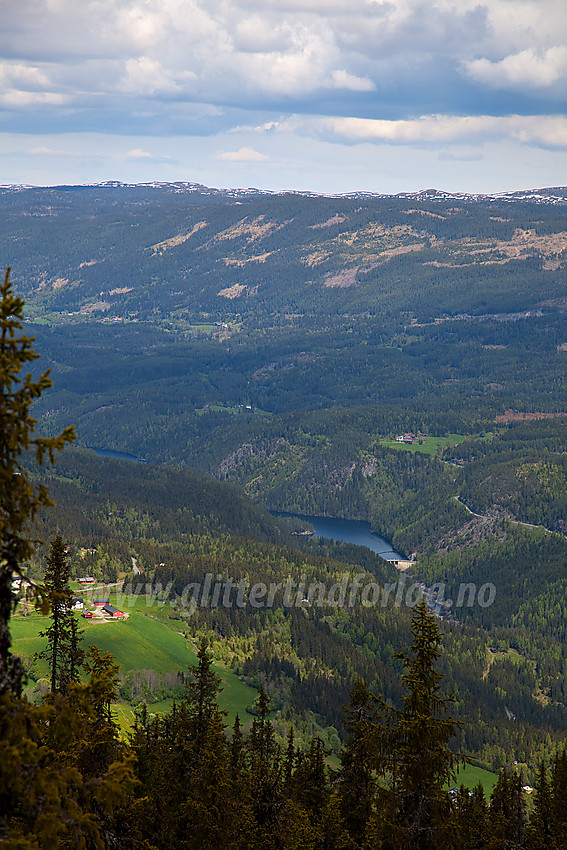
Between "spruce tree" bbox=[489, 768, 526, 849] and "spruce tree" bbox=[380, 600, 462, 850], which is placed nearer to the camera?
"spruce tree" bbox=[380, 600, 462, 850]

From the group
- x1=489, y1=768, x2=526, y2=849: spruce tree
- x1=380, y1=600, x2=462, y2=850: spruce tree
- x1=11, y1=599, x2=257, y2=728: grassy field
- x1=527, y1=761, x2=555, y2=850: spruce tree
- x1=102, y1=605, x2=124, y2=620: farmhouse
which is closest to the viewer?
x1=380, y1=600, x2=462, y2=850: spruce tree

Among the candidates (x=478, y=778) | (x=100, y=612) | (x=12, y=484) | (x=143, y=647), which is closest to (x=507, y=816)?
(x=12, y=484)

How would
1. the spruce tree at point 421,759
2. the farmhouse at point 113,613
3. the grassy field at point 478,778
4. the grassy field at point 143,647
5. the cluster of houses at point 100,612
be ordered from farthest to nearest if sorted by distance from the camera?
the farmhouse at point 113,613 → the cluster of houses at point 100,612 → the grassy field at point 478,778 → the grassy field at point 143,647 → the spruce tree at point 421,759

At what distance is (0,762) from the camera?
75.7ft

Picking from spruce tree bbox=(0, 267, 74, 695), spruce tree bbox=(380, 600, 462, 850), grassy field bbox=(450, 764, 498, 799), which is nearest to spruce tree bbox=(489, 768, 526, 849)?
spruce tree bbox=(380, 600, 462, 850)

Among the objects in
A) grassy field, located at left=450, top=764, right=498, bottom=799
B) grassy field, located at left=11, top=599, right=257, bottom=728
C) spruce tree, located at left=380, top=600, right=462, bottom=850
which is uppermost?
spruce tree, located at left=380, top=600, right=462, bottom=850

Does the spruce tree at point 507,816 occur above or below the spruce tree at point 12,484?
below

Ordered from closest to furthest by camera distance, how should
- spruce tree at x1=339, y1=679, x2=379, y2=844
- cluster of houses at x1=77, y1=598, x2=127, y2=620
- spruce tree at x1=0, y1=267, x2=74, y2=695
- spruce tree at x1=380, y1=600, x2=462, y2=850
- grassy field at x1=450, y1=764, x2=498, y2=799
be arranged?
spruce tree at x1=0, y1=267, x2=74, y2=695, spruce tree at x1=380, y1=600, x2=462, y2=850, spruce tree at x1=339, y1=679, x2=379, y2=844, grassy field at x1=450, y1=764, x2=498, y2=799, cluster of houses at x1=77, y1=598, x2=127, y2=620

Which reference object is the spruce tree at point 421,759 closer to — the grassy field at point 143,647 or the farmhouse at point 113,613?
the grassy field at point 143,647

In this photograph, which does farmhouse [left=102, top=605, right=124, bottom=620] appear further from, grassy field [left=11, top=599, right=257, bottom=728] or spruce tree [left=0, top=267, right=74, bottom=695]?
spruce tree [left=0, top=267, right=74, bottom=695]

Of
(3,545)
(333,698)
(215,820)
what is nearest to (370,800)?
(215,820)

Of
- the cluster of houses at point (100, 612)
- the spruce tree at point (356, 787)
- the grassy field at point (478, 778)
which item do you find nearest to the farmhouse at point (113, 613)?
the cluster of houses at point (100, 612)

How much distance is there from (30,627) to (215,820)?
123 meters

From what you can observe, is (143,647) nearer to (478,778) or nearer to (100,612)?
(100,612)
